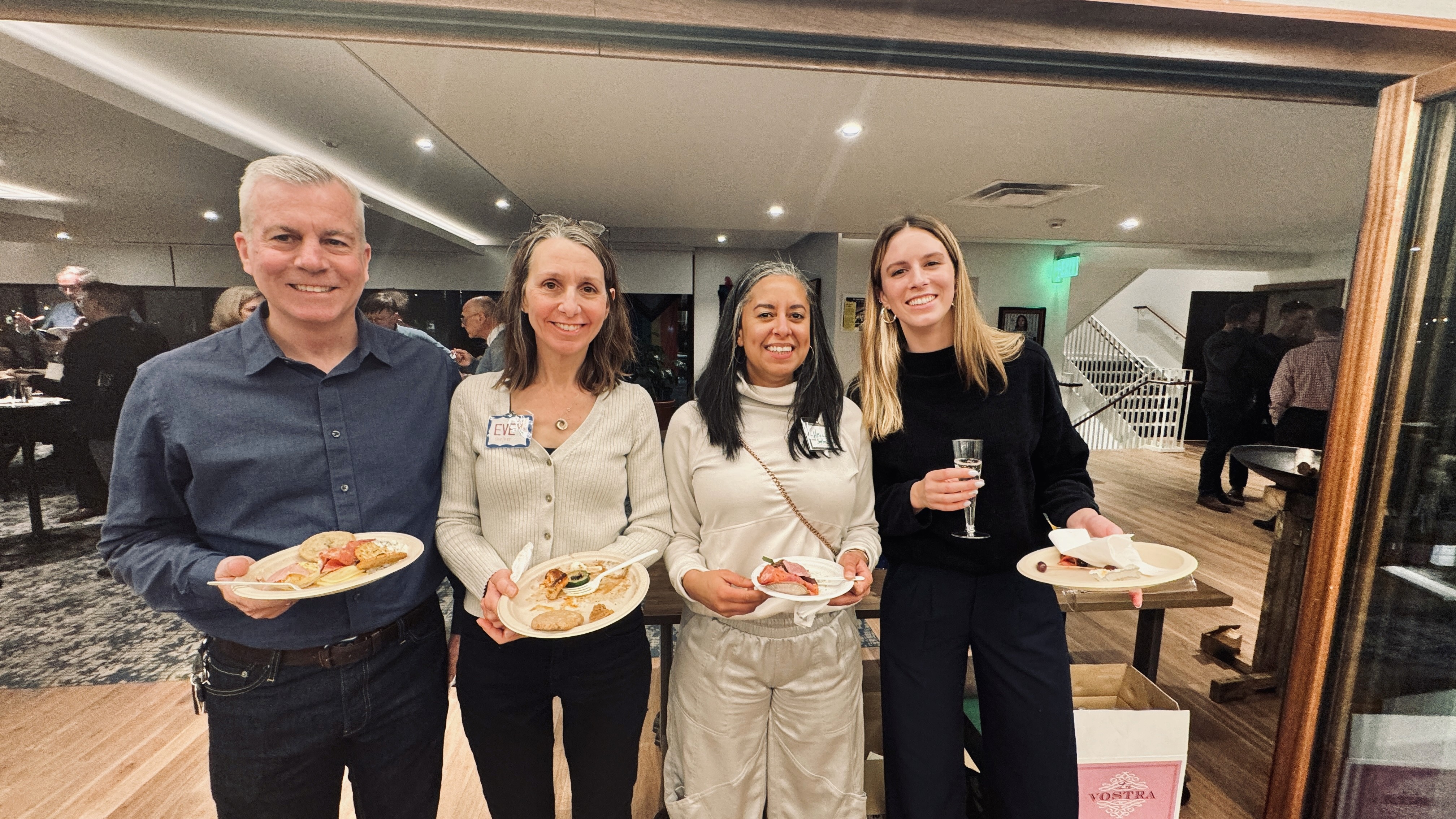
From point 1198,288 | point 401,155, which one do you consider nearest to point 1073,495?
point 1198,288

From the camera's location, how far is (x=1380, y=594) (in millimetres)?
1357

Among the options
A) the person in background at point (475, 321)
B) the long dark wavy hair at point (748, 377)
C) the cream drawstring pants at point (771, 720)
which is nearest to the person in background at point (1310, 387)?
the long dark wavy hair at point (748, 377)

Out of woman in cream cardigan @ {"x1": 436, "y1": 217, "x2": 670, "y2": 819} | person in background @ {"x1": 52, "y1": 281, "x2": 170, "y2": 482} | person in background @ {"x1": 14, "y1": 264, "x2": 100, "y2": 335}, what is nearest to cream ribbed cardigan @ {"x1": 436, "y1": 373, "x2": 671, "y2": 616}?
woman in cream cardigan @ {"x1": 436, "y1": 217, "x2": 670, "y2": 819}

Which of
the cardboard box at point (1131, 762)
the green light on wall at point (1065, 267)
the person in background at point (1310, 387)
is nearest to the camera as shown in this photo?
the person in background at point (1310, 387)

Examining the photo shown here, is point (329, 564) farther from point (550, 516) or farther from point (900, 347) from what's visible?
point (900, 347)

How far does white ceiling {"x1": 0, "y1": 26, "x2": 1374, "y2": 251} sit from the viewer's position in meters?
1.97

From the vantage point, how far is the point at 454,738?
222cm

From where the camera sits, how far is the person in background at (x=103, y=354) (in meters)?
2.07

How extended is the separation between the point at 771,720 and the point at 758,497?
567 millimetres

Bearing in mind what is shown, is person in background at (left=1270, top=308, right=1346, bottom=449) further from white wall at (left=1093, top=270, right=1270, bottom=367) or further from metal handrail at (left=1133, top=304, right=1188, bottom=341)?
metal handrail at (left=1133, top=304, right=1188, bottom=341)

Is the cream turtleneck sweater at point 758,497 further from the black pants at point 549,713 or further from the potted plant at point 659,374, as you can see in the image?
the potted plant at point 659,374

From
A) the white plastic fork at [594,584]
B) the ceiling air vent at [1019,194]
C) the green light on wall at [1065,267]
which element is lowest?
the white plastic fork at [594,584]

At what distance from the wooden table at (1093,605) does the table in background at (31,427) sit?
8.68 ft

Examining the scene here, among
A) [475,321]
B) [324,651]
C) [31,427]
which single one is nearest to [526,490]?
[324,651]
